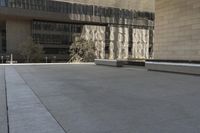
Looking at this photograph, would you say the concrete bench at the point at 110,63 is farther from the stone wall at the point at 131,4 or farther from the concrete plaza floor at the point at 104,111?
the stone wall at the point at 131,4

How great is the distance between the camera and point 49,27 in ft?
233

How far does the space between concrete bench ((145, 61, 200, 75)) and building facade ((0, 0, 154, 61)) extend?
4382 cm

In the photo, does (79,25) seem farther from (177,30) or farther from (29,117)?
(29,117)

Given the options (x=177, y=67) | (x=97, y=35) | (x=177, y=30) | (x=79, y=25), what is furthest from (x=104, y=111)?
(x=79, y=25)

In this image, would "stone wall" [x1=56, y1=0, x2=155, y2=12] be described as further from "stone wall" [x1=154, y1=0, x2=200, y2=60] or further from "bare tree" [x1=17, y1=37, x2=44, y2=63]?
"stone wall" [x1=154, y1=0, x2=200, y2=60]

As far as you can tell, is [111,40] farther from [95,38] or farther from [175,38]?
[175,38]

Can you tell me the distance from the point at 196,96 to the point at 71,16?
197 feet

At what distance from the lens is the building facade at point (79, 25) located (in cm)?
6231

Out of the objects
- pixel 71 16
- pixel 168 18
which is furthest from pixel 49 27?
pixel 168 18

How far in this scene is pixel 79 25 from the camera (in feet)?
241

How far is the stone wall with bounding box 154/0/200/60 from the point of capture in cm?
1967

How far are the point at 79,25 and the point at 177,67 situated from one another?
193 feet

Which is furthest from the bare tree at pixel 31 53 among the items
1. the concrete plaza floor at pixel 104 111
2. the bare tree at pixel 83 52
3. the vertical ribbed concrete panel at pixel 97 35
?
the concrete plaza floor at pixel 104 111

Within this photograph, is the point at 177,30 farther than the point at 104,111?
Yes
